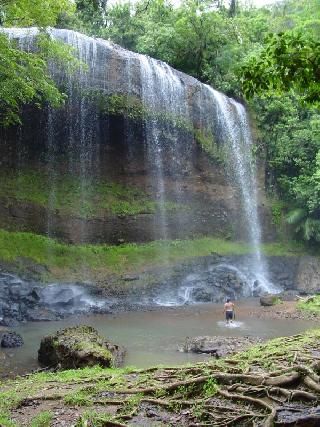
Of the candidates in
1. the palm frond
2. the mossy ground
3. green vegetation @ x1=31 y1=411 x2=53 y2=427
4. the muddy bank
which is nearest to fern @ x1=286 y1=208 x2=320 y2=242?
the palm frond

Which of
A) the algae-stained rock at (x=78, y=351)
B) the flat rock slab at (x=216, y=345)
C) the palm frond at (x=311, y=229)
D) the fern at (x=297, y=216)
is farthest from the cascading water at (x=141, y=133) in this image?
the algae-stained rock at (x=78, y=351)

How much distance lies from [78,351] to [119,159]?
566 inches

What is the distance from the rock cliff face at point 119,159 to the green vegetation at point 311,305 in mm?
6544

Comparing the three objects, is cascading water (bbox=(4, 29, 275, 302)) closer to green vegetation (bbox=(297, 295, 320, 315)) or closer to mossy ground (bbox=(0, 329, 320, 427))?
green vegetation (bbox=(297, 295, 320, 315))

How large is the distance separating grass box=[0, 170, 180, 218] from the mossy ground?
1422cm

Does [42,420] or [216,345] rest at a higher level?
[42,420]

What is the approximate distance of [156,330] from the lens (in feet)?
47.3

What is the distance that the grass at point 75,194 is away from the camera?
2120 cm

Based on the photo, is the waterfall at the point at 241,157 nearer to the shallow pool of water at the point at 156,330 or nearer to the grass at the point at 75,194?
the grass at the point at 75,194

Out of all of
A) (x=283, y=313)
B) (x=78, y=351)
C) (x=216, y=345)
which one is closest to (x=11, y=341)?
(x=78, y=351)

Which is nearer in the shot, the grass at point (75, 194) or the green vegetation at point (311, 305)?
the green vegetation at point (311, 305)

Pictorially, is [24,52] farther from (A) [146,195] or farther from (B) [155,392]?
(A) [146,195]

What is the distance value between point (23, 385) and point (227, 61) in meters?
23.4

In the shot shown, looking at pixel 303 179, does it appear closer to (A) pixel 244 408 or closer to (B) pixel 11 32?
(B) pixel 11 32
